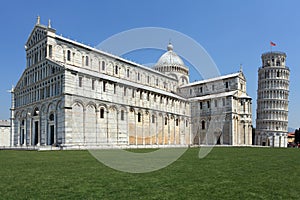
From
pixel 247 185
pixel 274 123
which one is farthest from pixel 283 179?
pixel 274 123

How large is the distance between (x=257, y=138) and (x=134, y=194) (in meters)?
78.0

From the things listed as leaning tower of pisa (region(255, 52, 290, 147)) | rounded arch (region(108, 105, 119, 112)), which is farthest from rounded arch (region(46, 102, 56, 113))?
leaning tower of pisa (region(255, 52, 290, 147))

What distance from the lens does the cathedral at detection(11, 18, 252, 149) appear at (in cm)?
3703

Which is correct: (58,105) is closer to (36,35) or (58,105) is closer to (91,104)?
(91,104)

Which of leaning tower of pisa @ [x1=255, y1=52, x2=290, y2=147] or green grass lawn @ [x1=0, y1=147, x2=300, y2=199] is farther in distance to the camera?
leaning tower of pisa @ [x1=255, y1=52, x2=290, y2=147]

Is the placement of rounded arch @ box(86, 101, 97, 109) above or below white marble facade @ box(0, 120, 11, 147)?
above

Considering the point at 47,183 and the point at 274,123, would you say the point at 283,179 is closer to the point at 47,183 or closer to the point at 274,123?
the point at 47,183

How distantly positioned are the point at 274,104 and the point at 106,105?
55188 mm

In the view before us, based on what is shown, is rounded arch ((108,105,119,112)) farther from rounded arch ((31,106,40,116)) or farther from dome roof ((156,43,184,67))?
dome roof ((156,43,184,67))

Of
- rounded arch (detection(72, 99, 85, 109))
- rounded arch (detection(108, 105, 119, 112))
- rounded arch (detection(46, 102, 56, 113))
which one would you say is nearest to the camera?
rounded arch (detection(72, 99, 85, 109))

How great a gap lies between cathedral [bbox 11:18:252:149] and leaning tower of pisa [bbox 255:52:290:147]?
2014 centimetres

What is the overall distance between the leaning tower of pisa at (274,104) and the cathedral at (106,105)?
20136 millimetres

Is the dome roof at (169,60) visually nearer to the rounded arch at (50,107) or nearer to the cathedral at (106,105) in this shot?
the cathedral at (106,105)

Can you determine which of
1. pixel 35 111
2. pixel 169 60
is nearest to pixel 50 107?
pixel 35 111
